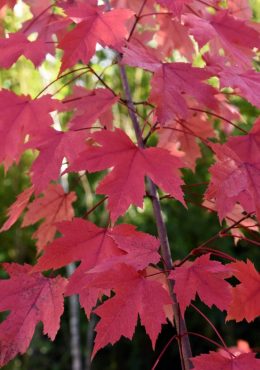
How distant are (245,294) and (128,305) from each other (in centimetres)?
19

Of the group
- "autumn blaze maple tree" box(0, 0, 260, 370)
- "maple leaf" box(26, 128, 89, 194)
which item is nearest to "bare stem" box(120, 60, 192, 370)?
"autumn blaze maple tree" box(0, 0, 260, 370)

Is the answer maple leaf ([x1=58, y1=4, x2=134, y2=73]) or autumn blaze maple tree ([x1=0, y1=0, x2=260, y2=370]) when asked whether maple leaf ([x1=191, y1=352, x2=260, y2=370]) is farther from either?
maple leaf ([x1=58, y1=4, x2=134, y2=73])

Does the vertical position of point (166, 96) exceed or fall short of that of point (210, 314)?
it exceeds it

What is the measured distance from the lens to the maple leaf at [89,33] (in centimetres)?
83

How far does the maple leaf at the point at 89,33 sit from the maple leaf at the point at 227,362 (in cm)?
43

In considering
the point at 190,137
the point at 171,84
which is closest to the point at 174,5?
the point at 171,84

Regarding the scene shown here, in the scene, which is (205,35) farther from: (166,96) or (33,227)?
(33,227)

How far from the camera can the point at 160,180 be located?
31.3 inches

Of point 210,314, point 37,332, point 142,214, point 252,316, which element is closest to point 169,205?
point 142,214

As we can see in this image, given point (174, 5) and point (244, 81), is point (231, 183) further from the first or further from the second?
point (174, 5)

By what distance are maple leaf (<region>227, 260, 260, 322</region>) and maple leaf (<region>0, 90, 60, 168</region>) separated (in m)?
0.37

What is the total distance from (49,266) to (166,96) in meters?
0.29

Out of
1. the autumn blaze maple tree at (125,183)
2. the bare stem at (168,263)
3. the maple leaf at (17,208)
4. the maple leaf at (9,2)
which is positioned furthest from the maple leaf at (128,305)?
the maple leaf at (9,2)

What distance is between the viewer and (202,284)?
2.49 ft
